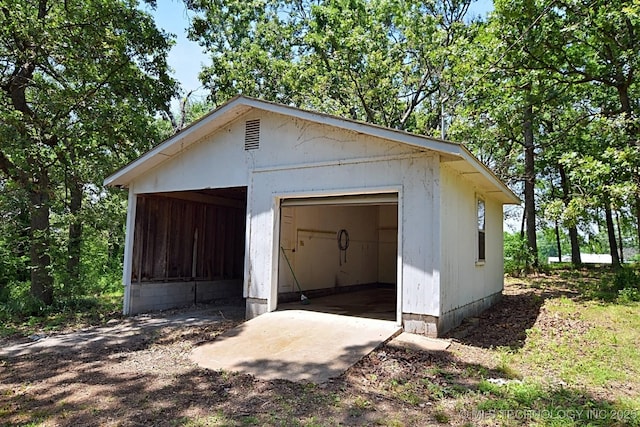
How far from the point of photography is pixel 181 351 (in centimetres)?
606

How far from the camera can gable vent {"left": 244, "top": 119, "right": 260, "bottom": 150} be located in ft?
25.5

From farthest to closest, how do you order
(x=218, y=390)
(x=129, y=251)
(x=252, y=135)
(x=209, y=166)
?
(x=129, y=251) < (x=209, y=166) < (x=252, y=135) < (x=218, y=390)

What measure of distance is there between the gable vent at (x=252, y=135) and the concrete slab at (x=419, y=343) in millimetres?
4233

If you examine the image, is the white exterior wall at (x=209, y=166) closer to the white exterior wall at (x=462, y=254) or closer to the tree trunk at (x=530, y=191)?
the white exterior wall at (x=462, y=254)

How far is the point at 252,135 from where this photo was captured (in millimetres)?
→ 7824

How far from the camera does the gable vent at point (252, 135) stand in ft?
25.5

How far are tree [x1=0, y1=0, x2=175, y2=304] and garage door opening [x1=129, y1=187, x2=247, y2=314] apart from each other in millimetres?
2230

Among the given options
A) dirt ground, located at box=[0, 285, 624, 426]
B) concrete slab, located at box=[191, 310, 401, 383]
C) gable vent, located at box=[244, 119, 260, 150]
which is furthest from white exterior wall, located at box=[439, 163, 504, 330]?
gable vent, located at box=[244, 119, 260, 150]

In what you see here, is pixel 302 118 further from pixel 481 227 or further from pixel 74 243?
pixel 74 243

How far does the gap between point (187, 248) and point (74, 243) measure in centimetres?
284

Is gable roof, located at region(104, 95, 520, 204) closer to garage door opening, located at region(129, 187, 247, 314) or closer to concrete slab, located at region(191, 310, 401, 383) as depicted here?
garage door opening, located at region(129, 187, 247, 314)

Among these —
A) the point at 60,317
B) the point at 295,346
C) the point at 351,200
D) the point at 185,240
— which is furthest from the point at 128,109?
the point at 295,346

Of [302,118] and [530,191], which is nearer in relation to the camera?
[302,118]

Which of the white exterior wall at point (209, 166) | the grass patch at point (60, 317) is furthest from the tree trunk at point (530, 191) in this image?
the grass patch at point (60, 317)
